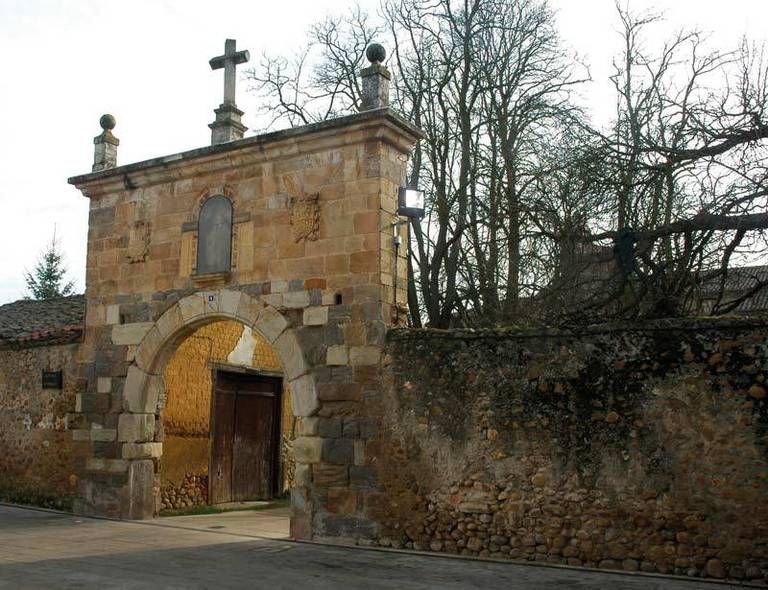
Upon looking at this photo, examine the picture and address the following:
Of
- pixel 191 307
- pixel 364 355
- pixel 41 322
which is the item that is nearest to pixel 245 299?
pixel 191 307

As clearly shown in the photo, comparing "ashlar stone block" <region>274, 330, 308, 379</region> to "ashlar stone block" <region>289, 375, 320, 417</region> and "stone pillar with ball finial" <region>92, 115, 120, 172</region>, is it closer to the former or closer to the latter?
"ashlar stone block" <region>289, 375, 320, 417</region>

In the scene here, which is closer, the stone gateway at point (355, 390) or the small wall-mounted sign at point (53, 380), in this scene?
the stone gateway at point (355, 390)

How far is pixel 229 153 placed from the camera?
949 centimetres

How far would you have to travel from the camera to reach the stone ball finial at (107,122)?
11.1 metres

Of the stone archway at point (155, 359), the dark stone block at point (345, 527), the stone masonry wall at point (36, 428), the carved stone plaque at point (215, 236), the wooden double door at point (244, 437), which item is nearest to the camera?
the dark stone block at point (345, 527)

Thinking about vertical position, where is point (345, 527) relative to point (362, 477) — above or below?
below

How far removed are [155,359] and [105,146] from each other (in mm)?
3190

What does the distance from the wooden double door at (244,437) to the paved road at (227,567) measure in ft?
9.51

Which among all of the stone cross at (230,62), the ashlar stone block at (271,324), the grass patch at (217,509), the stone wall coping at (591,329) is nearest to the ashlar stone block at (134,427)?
the grass patch at (217,509)

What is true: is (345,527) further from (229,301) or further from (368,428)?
(229,301)

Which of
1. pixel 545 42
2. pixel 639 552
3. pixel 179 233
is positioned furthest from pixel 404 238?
pixel 545 42

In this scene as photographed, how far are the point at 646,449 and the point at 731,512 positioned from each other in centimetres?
80

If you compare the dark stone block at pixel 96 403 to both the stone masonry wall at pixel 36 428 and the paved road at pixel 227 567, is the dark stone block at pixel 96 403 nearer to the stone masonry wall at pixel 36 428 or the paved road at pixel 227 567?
the stone masonry wall at pixel 36 428

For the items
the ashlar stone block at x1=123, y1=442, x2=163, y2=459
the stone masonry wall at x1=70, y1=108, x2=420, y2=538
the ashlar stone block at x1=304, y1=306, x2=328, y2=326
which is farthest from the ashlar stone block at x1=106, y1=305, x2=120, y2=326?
the ashlar stone block at x1=304, y1=306, x2=328, y2=326
